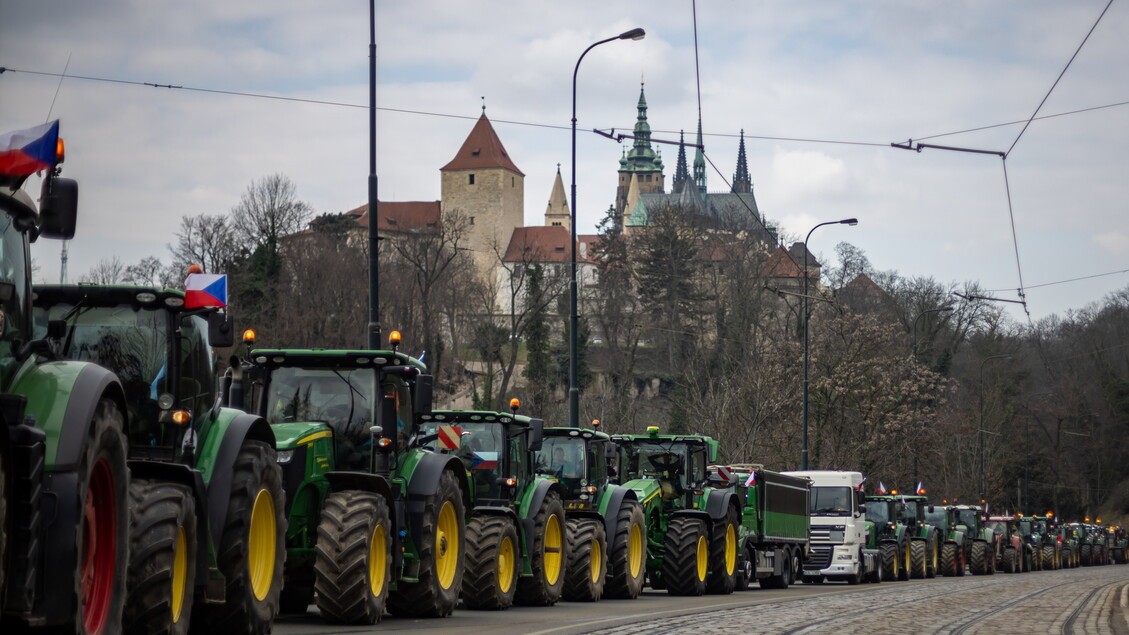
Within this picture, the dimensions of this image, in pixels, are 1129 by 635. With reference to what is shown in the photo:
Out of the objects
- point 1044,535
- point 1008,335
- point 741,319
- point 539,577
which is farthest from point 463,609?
point 1008,335

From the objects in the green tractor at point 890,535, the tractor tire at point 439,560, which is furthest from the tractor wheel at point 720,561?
the green tractor at point 890,535

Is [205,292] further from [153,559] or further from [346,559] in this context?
[346,559]

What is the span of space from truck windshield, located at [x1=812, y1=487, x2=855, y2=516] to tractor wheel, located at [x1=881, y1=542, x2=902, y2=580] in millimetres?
3045

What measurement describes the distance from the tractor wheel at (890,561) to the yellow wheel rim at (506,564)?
805 inches

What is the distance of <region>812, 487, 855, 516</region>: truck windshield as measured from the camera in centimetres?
3281

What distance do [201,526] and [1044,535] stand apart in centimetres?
5167

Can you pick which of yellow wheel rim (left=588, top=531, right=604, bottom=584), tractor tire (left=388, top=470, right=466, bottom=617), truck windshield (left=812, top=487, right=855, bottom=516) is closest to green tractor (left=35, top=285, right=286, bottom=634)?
tractor tire (left=388, top=470, right=466, bottom=617)

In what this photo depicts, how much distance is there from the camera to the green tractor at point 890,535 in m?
35.5

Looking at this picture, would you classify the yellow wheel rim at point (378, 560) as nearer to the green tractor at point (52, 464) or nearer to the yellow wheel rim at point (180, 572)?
the yellow wheel rim at point (180, 572)

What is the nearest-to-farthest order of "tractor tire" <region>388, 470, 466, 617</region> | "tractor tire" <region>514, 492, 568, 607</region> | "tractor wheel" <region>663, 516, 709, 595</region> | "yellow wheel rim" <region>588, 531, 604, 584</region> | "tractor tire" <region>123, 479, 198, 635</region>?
"tractor tire" <region>123, 479, 198, 635</region>
"tractor tire" <region>388, 470, 466, 617</region>
"tractor tire" <region>514, 492, 568, 607</region>
"yellow wheel rim" <region>588, 531, 604, 584</region>
"tractor wheel" <region>663, 516, 709, 595</region>

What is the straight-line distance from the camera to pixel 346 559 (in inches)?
481

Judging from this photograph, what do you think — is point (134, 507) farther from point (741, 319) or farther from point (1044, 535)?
point (741, 319)

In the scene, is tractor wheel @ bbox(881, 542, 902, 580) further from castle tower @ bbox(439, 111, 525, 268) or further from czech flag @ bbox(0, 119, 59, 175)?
castle tower @ bbox(439, 111, 525, 268)

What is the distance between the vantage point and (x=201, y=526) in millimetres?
9141
